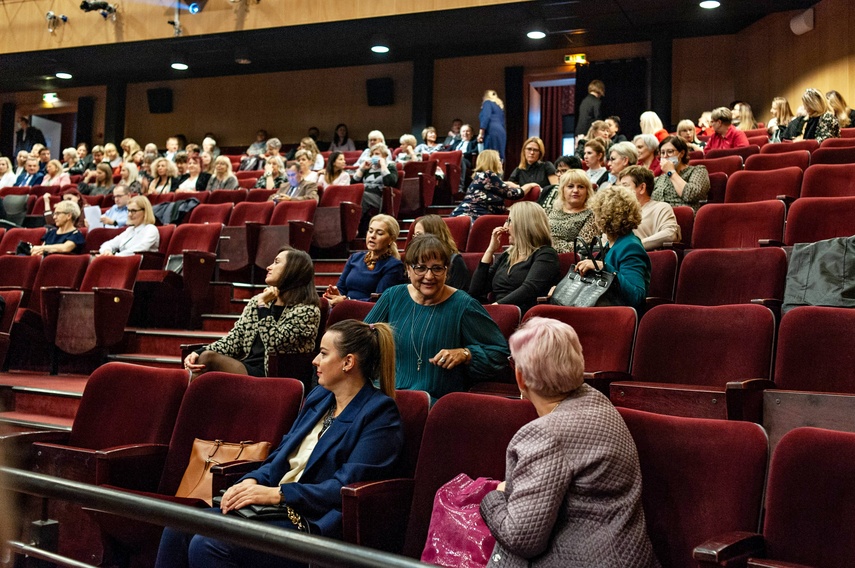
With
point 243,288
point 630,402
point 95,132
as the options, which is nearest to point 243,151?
point 95,132

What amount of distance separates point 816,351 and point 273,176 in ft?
14.1

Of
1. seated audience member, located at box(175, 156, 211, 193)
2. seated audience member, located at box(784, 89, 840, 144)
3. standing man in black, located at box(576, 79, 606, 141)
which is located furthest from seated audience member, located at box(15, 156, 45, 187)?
seated audience member, located at box(784, 89, 840, 144)

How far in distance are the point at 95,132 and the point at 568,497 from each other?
32.6 ft

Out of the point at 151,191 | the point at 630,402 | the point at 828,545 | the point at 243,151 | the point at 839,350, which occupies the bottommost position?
the point at 828,545

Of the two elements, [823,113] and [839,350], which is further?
[823,113]

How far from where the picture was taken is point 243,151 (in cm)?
948

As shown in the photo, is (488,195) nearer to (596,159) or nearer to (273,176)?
(596,159)

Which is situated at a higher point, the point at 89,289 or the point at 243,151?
the point at 243,151

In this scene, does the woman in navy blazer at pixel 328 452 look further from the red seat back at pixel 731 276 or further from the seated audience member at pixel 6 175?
the seated audience member at pixel 6 175

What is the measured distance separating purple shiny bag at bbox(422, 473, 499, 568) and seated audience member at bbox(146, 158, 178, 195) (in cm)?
503

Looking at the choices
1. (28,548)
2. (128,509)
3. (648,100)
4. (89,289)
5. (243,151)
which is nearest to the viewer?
(128,509)

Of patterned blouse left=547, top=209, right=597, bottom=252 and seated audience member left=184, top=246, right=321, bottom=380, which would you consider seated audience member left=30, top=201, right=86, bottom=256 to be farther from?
patterned blouse left=547, top=209, right=597, bottom=252

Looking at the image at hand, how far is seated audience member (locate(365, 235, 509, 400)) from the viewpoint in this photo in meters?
2.02

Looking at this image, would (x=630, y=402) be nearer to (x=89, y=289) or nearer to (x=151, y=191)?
(x=89, y=289)
